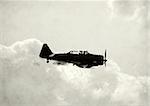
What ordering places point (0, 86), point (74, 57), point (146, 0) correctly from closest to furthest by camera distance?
1. point (146, 0)
2. point (74, 57)
3. point (0, 86)

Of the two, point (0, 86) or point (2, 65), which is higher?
point (2, 65)

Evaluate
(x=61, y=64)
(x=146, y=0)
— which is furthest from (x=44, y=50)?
(x=146, y=0)

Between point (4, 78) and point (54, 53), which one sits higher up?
point (54, 53)

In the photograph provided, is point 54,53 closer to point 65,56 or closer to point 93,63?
point 65,56

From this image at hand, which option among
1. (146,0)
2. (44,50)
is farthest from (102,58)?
(146,0)

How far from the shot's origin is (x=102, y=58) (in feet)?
174

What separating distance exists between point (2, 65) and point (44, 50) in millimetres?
7725

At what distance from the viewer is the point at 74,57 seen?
51.8 m

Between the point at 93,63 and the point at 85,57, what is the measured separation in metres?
1.61

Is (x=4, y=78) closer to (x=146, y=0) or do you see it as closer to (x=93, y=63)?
(x=93, y=63)

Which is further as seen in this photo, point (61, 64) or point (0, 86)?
point (0, 86)

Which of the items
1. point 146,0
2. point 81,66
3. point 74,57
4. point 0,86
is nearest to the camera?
point 146,0

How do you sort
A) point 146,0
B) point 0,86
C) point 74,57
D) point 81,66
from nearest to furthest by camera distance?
point 146,0 → point 81,66 → point 74,57 → point 0,86

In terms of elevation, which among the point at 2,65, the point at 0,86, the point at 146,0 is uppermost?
the point at 146,0
